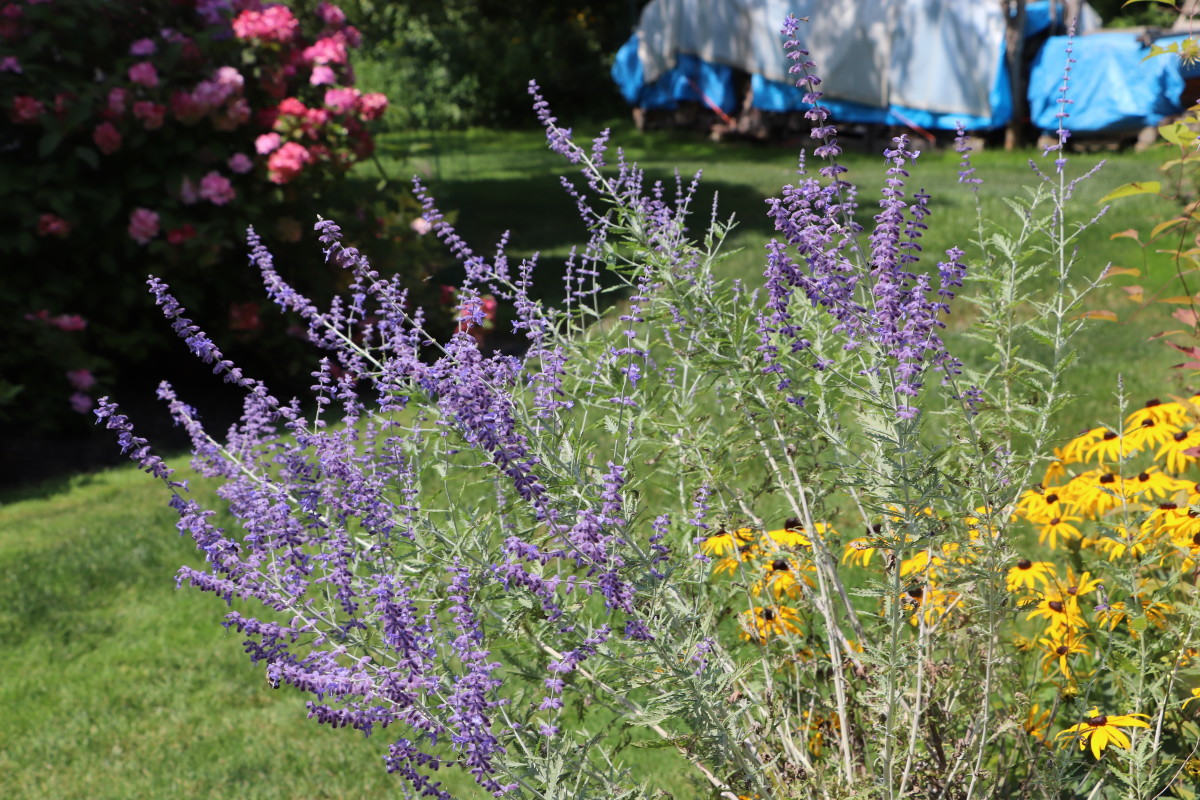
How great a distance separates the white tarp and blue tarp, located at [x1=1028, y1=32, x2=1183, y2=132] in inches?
28.6

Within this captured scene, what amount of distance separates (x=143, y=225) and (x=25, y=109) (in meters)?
0.92

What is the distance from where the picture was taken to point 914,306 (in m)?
1.97

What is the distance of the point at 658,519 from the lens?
2250mm

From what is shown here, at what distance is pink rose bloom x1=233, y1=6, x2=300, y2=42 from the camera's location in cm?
755

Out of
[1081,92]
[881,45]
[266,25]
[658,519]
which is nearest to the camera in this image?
[658,519]

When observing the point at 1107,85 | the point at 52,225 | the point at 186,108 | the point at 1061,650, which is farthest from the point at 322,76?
the point at 1107,85

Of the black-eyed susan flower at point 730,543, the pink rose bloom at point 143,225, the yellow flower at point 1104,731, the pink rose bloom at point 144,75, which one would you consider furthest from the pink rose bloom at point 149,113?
the yellow flower at point 1104,731

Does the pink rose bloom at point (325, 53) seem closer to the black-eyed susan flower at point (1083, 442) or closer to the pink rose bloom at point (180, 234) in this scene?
the pink rose bloom at point (180, 234)

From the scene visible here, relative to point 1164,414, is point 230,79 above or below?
above

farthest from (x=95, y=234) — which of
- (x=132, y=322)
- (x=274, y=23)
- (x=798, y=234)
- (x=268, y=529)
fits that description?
(x=798, y=234)

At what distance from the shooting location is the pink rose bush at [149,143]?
705 centimetres

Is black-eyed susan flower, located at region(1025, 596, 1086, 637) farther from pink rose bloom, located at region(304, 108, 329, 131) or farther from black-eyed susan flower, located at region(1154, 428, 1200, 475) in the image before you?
pink rose bloom, located at region(304, 108, 329, 131)

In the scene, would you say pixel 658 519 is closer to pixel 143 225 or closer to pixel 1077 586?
pixel 1077 586

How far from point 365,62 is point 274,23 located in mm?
21859
